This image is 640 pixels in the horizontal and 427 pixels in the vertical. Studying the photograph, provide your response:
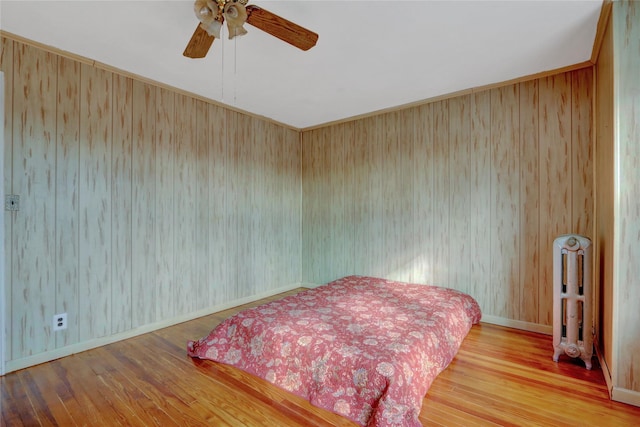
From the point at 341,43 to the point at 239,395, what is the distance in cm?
263

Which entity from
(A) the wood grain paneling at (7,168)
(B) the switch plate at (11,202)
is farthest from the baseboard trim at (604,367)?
(B) the switch plate at (11,202)

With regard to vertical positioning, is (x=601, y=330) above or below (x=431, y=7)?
below

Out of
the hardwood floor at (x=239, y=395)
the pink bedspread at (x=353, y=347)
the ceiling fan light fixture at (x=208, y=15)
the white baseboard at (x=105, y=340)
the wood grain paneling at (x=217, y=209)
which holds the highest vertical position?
the ceiling fan light fixture at (x=208, y=15)

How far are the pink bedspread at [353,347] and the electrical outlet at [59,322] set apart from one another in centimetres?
105

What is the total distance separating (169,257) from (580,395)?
3.57 metres

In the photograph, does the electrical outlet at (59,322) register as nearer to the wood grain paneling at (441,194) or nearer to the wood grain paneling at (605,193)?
the wood grain paneling at (441,194)

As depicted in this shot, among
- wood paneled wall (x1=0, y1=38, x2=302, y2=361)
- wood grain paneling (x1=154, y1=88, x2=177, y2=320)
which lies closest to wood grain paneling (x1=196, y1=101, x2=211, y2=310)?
wood paneled wall (x1=0, y1=38, x2=302, y2=361)

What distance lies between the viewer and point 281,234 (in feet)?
14.8

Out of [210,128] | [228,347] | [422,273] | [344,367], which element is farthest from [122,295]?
[422,273]

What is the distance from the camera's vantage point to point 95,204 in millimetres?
2670

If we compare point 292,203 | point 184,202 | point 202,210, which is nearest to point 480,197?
point 292,203

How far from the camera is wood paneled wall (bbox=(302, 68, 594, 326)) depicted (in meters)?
2.83

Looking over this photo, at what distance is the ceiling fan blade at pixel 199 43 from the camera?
1.86m

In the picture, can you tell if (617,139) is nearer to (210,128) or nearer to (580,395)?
(580,395)
